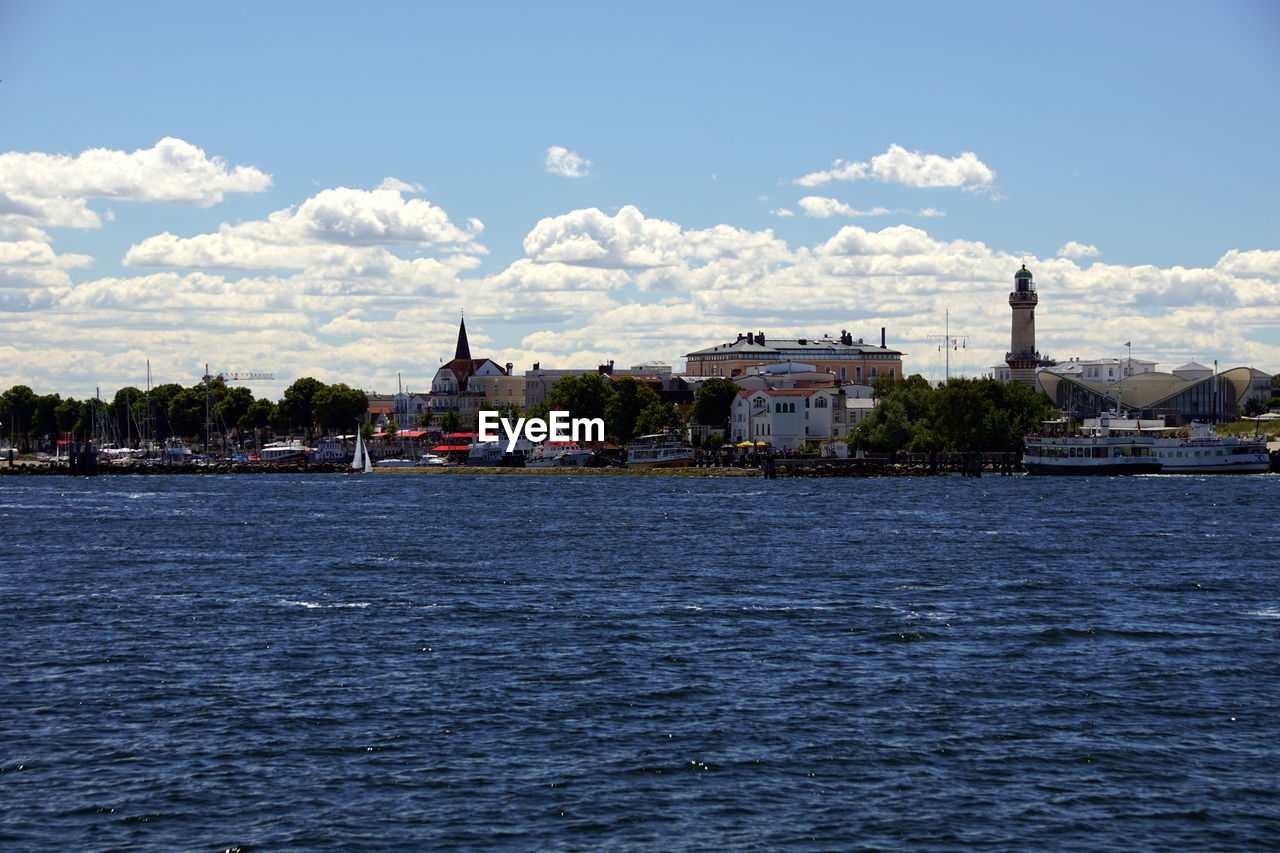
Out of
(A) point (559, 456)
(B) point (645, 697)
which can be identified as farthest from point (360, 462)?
(B) point (645, 697)

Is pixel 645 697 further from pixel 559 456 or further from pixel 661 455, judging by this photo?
pixel 559 456

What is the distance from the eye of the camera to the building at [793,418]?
631ft

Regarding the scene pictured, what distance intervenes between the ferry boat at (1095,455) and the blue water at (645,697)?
232ft

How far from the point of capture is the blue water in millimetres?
26375

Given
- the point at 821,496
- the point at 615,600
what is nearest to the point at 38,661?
the point at 615,600

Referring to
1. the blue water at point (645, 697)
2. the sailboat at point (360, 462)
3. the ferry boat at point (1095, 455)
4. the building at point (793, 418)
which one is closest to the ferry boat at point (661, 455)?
the building at point (793, 418)

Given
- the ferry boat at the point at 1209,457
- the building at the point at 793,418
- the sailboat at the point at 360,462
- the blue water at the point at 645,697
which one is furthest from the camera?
the sailboat at the point at 360,462

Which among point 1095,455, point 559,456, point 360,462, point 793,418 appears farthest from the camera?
point 360,462

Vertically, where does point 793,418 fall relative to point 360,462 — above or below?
above

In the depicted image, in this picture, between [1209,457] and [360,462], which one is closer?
[1209,457]

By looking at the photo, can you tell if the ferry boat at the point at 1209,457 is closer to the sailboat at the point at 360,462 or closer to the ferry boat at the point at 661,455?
the ferry boat at the point at 661,455

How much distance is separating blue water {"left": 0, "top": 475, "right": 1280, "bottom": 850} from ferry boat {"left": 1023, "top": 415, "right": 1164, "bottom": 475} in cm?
7076

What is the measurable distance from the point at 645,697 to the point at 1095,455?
11980cm

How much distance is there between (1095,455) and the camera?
479 ft
